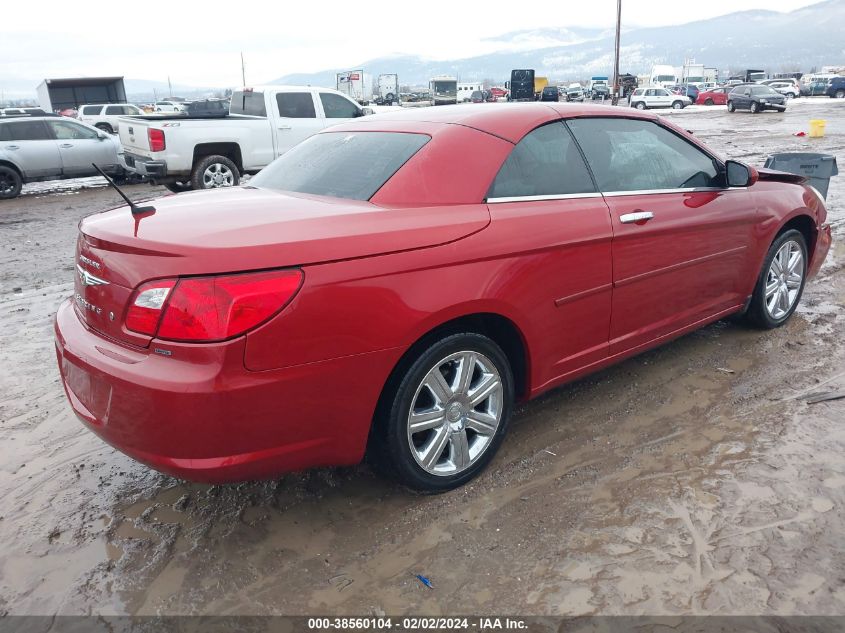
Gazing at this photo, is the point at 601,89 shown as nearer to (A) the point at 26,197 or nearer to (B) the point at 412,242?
(A) the point at 26,197

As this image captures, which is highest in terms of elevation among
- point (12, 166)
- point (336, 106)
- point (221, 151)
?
point (336, 106)

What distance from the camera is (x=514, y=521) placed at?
9.03ft

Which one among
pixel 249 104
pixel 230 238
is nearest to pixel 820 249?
pixel 230 238

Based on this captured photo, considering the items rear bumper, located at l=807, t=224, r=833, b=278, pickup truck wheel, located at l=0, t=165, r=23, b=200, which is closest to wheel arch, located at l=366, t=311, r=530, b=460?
rear bumper, located at l=807, t=224, r=833, b=278

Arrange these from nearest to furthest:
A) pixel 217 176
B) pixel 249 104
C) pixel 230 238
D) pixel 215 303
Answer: pixel 215 303 → pixel 230 238 → pixel 217 176 → pixel 249 104

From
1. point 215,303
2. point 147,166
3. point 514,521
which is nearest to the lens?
point 215,303

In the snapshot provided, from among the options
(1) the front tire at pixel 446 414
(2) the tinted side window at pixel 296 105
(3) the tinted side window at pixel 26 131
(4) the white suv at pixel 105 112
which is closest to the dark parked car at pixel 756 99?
(4) the white suv at pixel 105 112

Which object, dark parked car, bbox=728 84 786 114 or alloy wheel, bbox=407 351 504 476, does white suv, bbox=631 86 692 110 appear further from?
alloy wheel, bbox=407 351 504 476

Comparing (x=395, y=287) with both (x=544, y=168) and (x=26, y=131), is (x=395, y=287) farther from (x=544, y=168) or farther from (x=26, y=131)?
(x=26, y=131)

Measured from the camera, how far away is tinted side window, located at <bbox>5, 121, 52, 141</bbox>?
42.2 feet

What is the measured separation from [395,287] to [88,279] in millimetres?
1227

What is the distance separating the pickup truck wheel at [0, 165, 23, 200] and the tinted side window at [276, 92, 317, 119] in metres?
5.33

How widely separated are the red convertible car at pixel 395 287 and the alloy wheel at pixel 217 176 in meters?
7.83

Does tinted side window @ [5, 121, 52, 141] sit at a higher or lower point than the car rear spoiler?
higher
